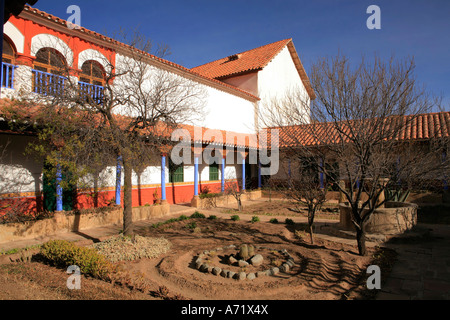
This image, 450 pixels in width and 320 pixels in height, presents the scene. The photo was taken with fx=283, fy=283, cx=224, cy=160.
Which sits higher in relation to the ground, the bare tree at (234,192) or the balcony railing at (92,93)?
the balcony railing at (92,93)

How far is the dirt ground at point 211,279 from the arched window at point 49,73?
4.22 metres

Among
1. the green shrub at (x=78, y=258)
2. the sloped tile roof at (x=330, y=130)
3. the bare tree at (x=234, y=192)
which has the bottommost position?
the green shrub at (x=78, y=258)

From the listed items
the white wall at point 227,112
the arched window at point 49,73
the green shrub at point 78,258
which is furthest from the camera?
the white wall at point 227,112

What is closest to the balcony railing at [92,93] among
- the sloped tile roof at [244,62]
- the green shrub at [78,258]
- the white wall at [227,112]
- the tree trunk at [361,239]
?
the green shrub at [78,258]

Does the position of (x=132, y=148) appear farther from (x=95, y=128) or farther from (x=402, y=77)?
(x=402, y=77)

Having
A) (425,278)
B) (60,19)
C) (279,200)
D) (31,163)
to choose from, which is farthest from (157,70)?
(425,278)

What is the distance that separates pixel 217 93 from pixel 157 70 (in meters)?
5.30

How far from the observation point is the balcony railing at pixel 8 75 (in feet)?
27.8

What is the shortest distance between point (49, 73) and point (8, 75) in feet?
5.38

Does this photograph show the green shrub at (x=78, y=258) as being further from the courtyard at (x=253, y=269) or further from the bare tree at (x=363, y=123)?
the bare tree at (x=363, y=123)

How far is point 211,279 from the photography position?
5.46 m
